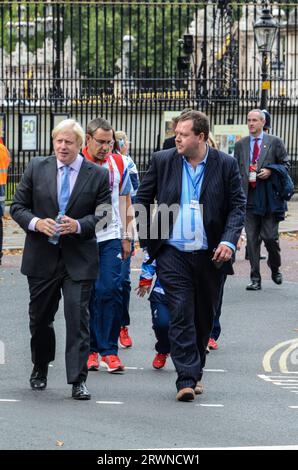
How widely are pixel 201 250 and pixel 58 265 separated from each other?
0.93m

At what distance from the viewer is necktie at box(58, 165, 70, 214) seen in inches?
337

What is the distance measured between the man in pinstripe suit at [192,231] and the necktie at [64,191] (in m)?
0.61

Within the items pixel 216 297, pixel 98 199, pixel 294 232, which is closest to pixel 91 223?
pixel 98 199

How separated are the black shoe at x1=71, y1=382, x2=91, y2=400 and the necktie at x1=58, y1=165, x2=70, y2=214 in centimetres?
110

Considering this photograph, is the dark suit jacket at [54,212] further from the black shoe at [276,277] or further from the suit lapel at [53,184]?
the black shoe at [276,277]

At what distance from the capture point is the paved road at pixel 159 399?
7336 millimetres

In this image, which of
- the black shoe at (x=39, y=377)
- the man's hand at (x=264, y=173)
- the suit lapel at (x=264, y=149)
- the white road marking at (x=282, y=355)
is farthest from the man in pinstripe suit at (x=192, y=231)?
the suit lapel at (x=264, y=149)

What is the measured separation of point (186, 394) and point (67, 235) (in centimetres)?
126

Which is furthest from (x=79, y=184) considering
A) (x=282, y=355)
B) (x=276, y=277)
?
(x=276, y=277)

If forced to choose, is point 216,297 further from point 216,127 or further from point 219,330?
point 216,127

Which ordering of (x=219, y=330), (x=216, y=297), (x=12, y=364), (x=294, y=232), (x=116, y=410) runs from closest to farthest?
(x=116, y=410) < (x=216, y=297) < (x=12, y=364) < (x=219, y=330) < (x=294, y=232)

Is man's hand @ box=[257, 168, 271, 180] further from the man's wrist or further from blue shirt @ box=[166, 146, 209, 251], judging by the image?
blue shirt @ box=[166, 146, 209, 251]

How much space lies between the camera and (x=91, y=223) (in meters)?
8.47

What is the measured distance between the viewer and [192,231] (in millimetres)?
8680
